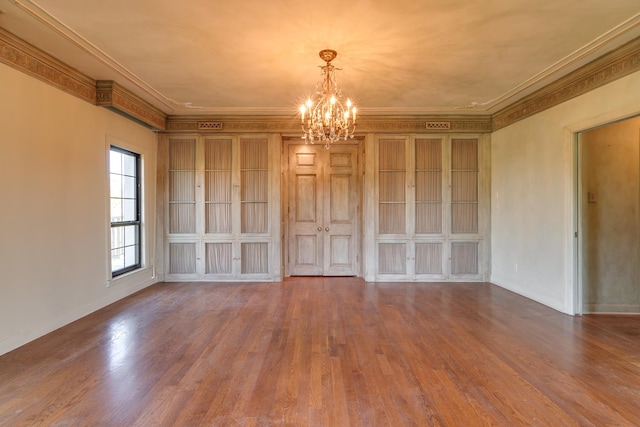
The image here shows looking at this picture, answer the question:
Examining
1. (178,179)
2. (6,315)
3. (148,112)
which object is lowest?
(6,315)

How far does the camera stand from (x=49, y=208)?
3.49 meters

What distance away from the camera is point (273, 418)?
204 centimetres

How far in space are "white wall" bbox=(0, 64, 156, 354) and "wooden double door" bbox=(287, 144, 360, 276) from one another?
289cm

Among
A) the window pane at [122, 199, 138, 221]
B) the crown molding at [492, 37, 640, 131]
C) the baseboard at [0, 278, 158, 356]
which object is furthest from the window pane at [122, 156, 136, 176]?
the crown molding at [492, 37, 640, 131]

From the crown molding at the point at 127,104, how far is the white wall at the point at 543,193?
5.66 m

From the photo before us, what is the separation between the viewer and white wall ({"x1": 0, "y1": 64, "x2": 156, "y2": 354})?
302 cm

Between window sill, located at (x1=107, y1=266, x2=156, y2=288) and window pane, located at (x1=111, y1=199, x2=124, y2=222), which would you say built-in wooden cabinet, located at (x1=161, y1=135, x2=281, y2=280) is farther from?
window pane, located at (x1=111, y1=199, x2=124, y2=222)

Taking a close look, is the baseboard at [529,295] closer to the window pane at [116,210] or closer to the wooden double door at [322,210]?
the wooden double door at [322,210]

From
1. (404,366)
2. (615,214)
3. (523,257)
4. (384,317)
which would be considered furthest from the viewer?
(523,257)

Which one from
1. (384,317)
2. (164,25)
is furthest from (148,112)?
(384,317)

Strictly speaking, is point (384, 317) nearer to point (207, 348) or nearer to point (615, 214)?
point (207, 348)

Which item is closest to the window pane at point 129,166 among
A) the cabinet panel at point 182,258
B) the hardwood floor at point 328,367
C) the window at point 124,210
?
the window at point 124,210

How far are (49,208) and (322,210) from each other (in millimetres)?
4002

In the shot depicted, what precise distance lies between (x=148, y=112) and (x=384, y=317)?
4.56 meters
